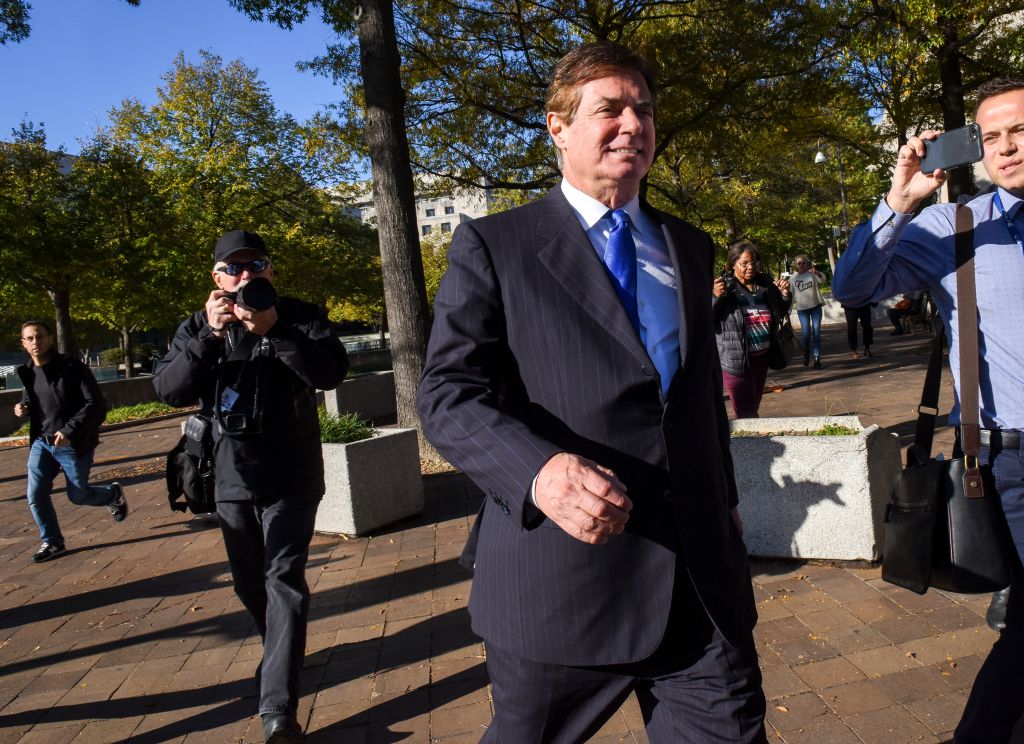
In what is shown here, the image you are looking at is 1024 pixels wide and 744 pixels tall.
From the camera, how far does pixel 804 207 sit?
36.4 m

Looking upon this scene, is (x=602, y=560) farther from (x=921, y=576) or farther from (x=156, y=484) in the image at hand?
(x=156, y=484)

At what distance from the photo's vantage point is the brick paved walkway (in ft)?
10.7

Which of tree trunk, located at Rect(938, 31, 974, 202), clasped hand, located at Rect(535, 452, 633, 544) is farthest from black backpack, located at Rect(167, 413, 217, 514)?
tree trunk, located at Rect(938, 31, 974, 202)

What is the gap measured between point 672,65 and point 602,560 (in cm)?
1236

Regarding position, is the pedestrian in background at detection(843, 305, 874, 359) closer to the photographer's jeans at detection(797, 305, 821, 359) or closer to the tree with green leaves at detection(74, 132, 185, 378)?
the photographer's jeans at detection(797, 305, 821, 359)

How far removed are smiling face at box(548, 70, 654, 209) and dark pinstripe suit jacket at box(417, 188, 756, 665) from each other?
6.8 inches

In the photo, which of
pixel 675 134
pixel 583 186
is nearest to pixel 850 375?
pixel 675 134

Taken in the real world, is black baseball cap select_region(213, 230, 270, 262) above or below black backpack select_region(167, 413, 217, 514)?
above

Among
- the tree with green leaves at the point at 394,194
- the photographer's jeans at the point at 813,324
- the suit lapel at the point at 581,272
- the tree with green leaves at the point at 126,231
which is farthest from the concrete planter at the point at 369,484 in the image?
the tree with green leaves at the point at 126,231

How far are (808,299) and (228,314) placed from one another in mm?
12178

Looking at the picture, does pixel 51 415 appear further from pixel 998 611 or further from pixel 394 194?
pixel 998 611

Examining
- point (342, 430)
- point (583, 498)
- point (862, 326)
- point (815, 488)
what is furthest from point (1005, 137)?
point (862, 326)

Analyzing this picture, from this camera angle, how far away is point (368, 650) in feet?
13.7

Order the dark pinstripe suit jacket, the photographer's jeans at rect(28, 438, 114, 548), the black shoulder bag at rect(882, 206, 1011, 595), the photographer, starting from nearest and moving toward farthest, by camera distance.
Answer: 1. the dark pinstripe suit jacket
2. the black shoulder bag at rect(882, 206, 1011, 595)
3. the photographer
4. the photographer's jeans at rect(28, 438, 114, 548)
